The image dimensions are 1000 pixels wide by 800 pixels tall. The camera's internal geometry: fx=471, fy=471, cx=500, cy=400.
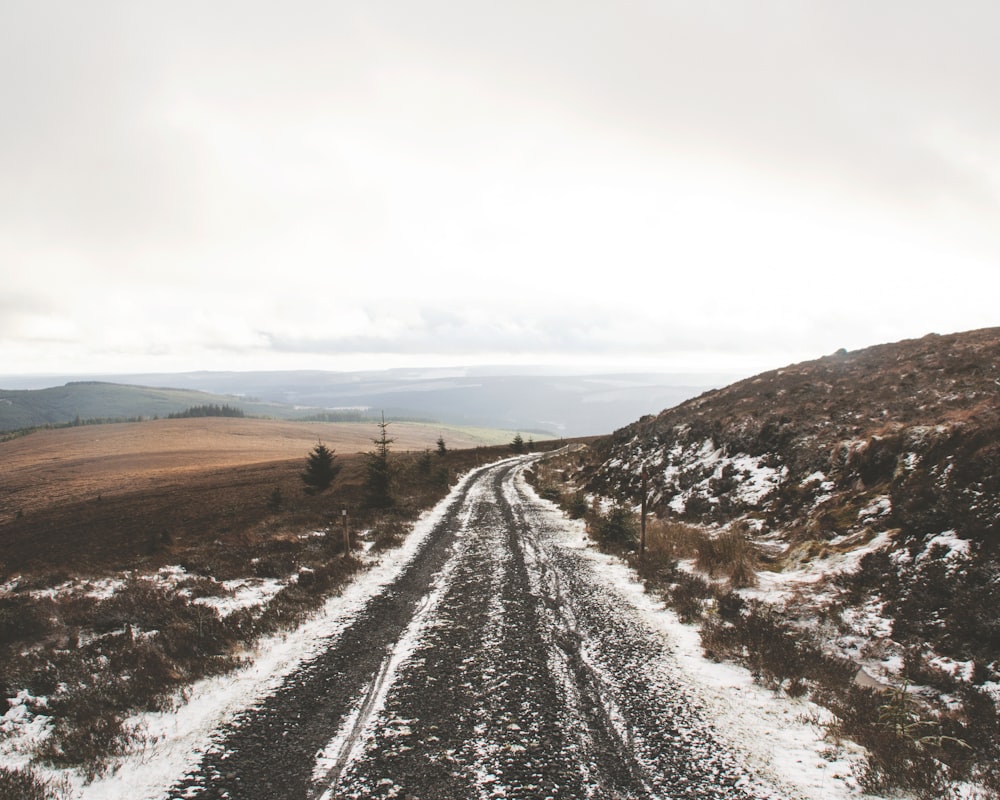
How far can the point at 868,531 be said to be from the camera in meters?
10.4

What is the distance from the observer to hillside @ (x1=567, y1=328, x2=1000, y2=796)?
21.6 ft

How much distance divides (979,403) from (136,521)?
43.0 m

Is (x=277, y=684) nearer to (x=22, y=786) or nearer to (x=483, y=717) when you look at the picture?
(x=22, y=786)

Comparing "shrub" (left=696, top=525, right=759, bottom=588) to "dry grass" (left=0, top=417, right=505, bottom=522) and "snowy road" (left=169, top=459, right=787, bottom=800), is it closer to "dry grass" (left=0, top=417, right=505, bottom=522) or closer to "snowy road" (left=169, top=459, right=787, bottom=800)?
"snowy road" (left=169, top=459, right=787, bottom=800)

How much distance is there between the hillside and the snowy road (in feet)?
5.76

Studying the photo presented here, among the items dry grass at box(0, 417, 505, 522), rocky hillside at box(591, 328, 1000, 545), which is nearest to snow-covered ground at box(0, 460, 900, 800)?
rocky hillside at box(591, 328, 1000, 545)

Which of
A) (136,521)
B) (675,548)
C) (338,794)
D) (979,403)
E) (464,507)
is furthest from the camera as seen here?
(136,521)

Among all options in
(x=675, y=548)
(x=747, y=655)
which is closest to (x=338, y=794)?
(x=747, y=655)

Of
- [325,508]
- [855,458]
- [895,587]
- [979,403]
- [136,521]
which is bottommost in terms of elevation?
[136,521]

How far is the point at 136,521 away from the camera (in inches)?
1251

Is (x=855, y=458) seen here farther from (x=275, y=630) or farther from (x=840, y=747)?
(x=275, y=630)

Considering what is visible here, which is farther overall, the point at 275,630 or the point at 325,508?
the point at 325,508

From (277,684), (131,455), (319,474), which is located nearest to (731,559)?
(277,684)

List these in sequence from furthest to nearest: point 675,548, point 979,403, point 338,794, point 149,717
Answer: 1. point 675,548
2. point 979,403
3. point 149,717
4. point 338,794
